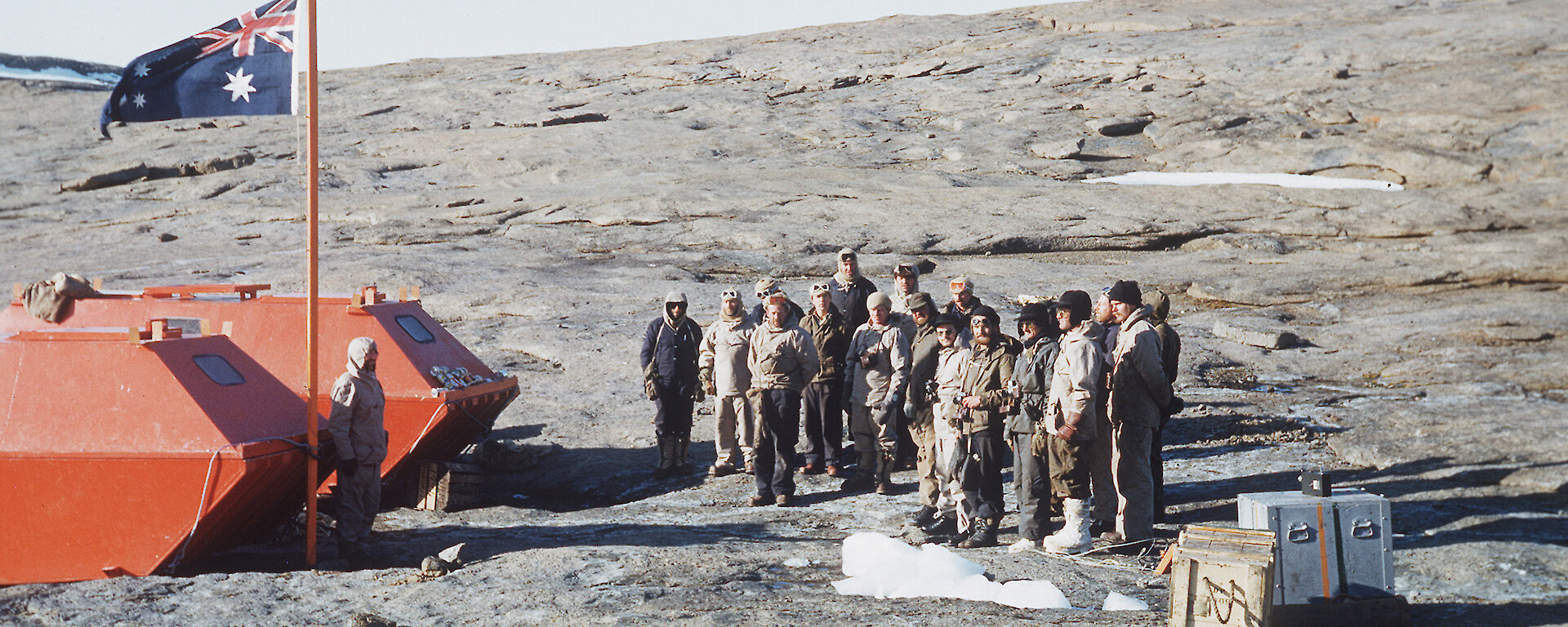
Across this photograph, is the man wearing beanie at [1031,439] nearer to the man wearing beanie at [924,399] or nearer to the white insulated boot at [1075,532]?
the white insulated boot at [1075,532]

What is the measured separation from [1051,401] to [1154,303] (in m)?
1.75

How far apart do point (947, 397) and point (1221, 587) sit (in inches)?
132

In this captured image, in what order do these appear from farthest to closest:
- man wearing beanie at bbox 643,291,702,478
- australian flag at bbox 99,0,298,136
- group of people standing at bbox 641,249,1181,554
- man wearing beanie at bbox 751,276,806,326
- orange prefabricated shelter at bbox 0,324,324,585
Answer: man wearing beanie at bbox 643,291,702,478
man wearing beanie at bbox 751,276,806,326
group of people standing at bbox 641,249,1181,554
australian flag at bbox 99,0,298,136
orange prefabricated shelter at bbox 0,324,324,585

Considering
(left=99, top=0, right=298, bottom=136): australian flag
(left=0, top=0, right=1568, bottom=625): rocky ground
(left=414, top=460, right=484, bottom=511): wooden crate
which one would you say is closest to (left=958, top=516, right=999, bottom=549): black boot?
(left=0, top=0, right=1568, bottom=625): rocky ground

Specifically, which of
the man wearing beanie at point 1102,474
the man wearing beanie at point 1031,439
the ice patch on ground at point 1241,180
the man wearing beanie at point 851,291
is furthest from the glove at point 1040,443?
the ice patch on ground at point 1241,180

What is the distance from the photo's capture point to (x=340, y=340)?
36.3 ft

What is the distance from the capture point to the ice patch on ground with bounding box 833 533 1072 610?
7422 millimetres

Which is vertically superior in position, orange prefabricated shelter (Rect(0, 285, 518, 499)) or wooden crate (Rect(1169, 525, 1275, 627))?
orange prefabricated shelter (Rect(0, 285, 518, 499))

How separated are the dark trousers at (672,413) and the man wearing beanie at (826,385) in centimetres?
128

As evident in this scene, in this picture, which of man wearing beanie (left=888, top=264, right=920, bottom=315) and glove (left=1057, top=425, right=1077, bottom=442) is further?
man wearing beanie (left=888, top=264, right=920, bottom=315)

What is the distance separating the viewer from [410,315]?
463 inches

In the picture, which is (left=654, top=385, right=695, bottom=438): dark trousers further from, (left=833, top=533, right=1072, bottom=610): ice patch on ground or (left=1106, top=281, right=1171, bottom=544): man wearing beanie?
(left=1106, top=281, right=1171, bottom=544): man wearing beanie

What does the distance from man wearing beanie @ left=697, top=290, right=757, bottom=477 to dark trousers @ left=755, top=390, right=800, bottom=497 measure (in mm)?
606

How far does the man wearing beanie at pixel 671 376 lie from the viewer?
475 inches
